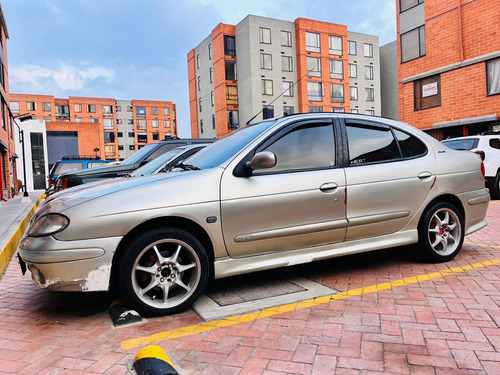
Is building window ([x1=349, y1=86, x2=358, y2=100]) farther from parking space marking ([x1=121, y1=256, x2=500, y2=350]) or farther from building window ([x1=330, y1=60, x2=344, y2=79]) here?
parking space marking ([x1=121, y1=256, x2=500, y2=350])

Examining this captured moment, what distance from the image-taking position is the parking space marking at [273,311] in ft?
9.59

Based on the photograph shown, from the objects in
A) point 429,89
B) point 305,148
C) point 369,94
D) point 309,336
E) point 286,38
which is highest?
point 286,38

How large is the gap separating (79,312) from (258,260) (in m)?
1.60

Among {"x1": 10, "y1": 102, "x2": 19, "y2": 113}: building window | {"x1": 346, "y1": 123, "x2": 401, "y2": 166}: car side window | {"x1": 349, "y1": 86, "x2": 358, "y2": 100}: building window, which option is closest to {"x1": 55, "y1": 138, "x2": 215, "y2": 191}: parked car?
{"x1": 346, "y1": 123, "x2": 401, "y2": 166}: car side window

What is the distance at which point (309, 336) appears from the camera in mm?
2877

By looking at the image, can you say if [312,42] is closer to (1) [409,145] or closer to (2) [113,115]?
(1) [409,145]

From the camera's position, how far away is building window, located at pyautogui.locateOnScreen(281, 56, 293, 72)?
40.1 meters

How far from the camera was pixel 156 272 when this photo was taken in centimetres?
329

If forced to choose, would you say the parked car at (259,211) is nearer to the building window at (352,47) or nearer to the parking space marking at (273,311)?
the parking space marking at (273,311)

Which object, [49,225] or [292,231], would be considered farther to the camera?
[292,231]

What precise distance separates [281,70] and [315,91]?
4.07 m

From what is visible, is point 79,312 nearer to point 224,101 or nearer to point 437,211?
point 437,211

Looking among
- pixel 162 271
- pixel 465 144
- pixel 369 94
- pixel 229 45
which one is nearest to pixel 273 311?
pixel 162 271

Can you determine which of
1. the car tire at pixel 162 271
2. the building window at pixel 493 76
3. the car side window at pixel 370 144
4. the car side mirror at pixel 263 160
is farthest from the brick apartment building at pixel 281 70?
the car tire at pixel 162 271
